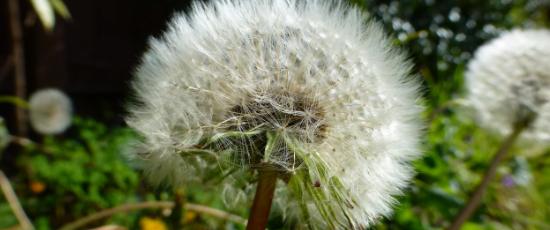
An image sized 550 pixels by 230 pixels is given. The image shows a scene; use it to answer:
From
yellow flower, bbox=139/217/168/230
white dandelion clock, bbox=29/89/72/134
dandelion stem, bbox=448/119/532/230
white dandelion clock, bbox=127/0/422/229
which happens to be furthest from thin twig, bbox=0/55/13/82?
dandelion stem, bbox=448/119/532/230

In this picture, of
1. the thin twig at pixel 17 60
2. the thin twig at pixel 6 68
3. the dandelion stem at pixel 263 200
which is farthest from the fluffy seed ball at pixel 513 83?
the thin twig at pixel 6 68

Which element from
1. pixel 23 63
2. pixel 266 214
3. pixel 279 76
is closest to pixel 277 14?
pixel 279 76

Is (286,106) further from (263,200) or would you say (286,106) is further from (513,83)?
(513,83)

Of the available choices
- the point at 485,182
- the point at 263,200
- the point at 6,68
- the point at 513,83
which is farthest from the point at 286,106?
the point at 6,68

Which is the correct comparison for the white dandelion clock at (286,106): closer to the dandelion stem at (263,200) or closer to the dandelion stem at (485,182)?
the dandelion stem at (263,200)

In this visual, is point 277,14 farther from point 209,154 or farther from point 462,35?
point 462,35

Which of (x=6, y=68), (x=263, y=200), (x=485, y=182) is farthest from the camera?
(x=6, y=68)

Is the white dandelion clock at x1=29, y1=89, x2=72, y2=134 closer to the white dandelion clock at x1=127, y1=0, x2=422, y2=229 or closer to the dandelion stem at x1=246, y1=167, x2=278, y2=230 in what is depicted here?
the white dandelion clock at x1=127, y1=0, x2=422, y2=229
